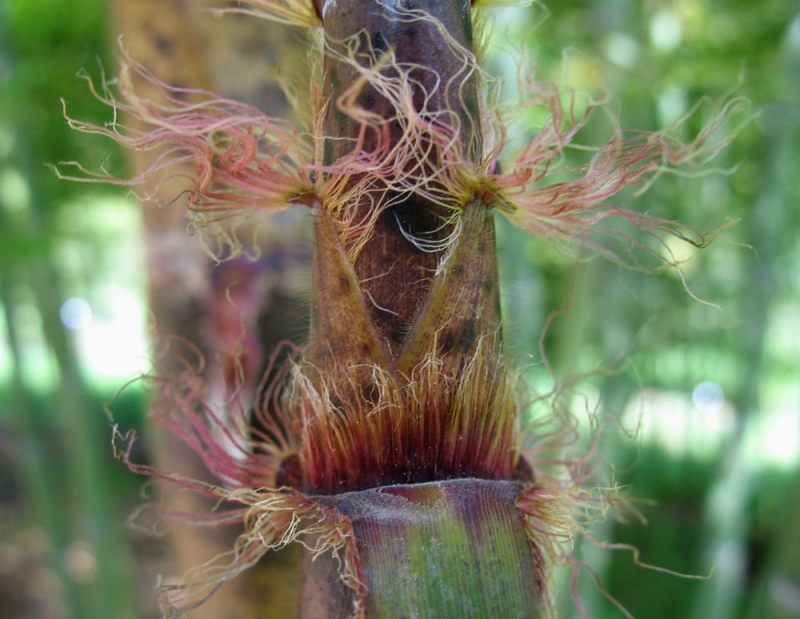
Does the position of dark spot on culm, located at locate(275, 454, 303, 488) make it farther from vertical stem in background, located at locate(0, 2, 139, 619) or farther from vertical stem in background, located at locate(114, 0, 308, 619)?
vertical stem in background, located at locate(0, 2, 139, 619)

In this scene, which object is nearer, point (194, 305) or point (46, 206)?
point (194, 305)

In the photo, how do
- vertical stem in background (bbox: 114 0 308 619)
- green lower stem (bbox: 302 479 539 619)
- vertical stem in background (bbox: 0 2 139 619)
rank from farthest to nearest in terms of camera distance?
vertical stem in background (bbox: 0 2 139 619)
vertical stem in background (bbox: 114 0 308 619)
green lower stem (bbox: 302 479 539 619)

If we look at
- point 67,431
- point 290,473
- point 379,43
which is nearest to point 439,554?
point 290,473

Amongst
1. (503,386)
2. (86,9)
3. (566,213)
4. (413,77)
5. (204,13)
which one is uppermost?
(86,9)

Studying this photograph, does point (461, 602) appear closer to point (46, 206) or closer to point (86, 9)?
point (46, 206)

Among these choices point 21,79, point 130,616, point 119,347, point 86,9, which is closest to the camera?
point 21,79

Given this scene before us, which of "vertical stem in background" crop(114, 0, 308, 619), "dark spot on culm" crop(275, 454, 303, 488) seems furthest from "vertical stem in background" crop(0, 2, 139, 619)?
"dark spot on culm" crop(275, 454, 303, 488)

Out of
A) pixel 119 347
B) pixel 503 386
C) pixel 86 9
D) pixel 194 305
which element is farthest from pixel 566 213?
pixel 119 347

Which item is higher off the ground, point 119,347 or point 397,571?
point 397,571

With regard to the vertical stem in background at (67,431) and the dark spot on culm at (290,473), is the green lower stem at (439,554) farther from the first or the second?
the vertical stem in background at (67,431)

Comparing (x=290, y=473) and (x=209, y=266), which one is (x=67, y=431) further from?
(x=290, y=473)

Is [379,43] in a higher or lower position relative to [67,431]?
higher
